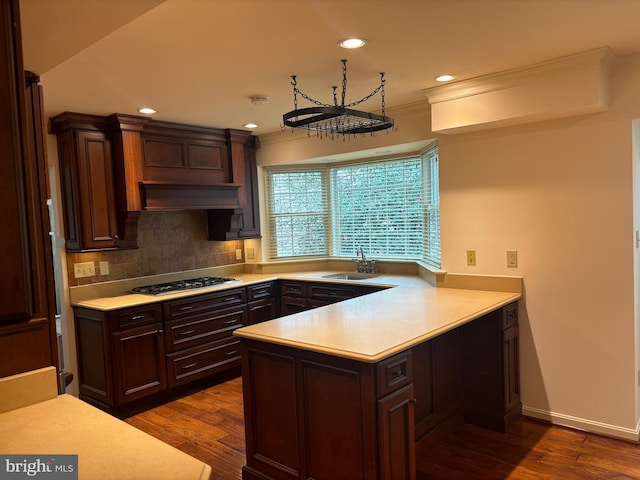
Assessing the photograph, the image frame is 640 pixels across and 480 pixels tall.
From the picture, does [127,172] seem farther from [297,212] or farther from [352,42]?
[352,42]

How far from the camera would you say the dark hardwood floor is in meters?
2.70

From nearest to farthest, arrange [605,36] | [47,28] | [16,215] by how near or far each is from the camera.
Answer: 1. [16,215]
2. [47,28]
3. [605,36]

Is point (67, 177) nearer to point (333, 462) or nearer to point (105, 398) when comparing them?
point (105, 398)

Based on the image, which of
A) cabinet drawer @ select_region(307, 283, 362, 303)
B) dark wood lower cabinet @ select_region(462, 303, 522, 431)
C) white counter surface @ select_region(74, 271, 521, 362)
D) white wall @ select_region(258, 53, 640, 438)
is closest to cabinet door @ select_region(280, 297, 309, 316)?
cabinet drawer @ select_region(307, 283, 362, 303)

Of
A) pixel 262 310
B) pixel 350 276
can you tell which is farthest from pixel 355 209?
pixel 262 310

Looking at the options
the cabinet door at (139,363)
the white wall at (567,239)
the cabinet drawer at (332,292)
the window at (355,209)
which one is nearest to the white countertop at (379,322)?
the white wall at (567,239)

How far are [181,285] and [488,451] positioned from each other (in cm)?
291

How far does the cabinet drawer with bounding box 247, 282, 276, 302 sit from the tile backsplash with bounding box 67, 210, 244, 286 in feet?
2.07

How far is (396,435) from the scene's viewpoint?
225 centimetres

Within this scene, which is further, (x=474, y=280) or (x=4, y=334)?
Answer: (x=474, y=280)

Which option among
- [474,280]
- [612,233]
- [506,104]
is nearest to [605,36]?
[506,104]

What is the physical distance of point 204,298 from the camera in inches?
165

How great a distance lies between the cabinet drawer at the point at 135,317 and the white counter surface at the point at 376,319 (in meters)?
0.06

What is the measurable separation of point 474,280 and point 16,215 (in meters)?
3.09
